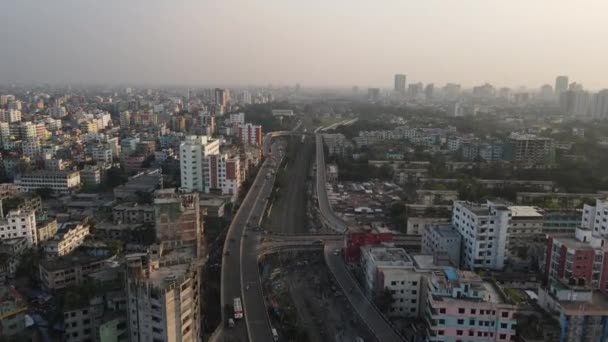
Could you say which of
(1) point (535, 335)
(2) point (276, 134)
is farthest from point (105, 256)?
(2) point (276, 134)

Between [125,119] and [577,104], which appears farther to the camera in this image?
[577,104]

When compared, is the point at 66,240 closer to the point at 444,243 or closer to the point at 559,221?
the point at 444,243

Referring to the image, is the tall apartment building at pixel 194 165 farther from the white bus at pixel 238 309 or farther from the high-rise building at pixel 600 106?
the high-rise building at pixel 600 106

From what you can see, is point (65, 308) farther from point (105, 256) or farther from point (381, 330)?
point (381, 330)

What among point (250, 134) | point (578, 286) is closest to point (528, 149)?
point (250, 134)

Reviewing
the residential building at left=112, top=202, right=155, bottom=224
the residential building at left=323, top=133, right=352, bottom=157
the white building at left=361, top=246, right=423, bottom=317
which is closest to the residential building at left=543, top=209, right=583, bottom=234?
the white building at left=361, top=246, right=423, bottom=317

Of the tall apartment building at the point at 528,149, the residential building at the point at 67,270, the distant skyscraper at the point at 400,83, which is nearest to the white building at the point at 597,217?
the residential building at the point at 67,270
